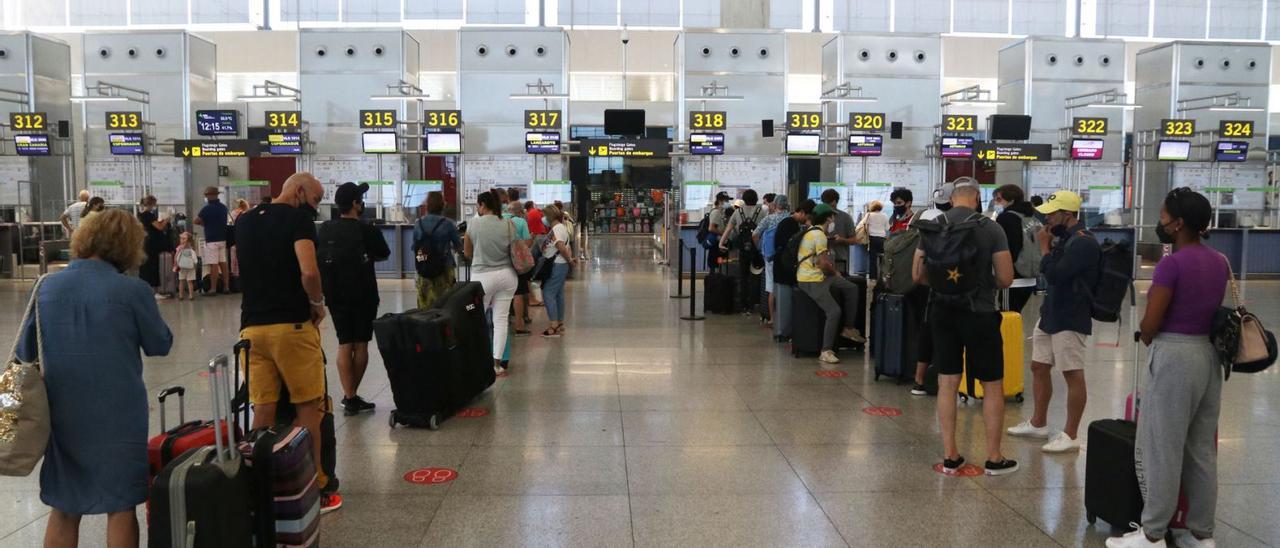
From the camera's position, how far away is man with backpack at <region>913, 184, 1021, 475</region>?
4637 millimetres

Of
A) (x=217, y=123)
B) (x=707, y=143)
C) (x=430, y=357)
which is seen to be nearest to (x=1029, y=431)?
(x=430, y=357)

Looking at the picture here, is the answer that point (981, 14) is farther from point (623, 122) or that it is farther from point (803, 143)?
point (623, 122)

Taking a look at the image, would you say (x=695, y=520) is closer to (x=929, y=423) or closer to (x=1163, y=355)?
(x=1163, y=355)

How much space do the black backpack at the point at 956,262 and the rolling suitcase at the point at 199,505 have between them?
345 centimetres

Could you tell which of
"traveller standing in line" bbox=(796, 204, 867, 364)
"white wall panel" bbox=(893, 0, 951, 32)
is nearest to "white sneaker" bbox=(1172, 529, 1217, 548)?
"traveller standing in line" bbox=(796, 204, 867, 364)

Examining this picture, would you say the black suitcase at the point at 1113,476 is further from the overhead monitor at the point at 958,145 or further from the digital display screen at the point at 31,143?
the digital display screen at the point at 31,143

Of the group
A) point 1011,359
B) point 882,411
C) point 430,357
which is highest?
point 430,357

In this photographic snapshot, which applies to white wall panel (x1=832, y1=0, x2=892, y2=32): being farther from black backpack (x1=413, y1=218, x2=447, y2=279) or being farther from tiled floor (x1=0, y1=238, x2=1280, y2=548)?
black backpack (x1=413, y1=218, x2=447, y2=279)

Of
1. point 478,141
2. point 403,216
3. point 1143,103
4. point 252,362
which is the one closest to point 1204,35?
point 1143,103

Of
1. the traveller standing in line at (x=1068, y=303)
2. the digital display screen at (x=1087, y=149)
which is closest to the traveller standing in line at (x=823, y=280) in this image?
the traveller standing in line at (x=1068, y=303)

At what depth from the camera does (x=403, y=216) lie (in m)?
20.4

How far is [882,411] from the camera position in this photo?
20.8ft

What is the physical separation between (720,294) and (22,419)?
31.7ft

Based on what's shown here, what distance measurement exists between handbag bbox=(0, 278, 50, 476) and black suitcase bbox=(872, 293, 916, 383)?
19.4ft
